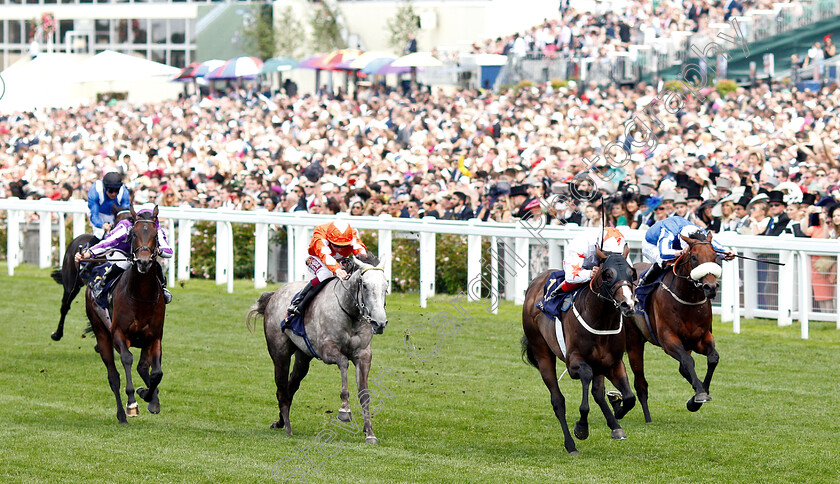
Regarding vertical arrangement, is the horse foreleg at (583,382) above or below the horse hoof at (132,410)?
above

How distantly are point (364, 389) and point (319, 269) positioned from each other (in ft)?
2.91

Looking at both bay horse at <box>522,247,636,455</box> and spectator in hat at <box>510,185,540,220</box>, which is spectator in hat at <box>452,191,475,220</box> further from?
bay horse at <box>522,247,636,455</box>

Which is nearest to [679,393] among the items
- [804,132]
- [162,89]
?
[804,132]

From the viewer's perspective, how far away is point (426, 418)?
8.40 metres

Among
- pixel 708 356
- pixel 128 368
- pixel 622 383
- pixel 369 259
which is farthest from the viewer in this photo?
pixel 128 368

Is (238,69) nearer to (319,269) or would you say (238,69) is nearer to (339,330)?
(319,269)

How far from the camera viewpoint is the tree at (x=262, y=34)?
40281mm

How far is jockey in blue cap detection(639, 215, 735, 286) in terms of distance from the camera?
8.19 meters

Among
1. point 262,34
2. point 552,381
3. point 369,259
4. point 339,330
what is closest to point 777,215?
point 552,381

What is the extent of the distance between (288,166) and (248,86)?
1564 centimetres

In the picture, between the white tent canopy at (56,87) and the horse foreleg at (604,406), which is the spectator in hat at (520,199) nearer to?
A: the horse foreleg at (604,406)

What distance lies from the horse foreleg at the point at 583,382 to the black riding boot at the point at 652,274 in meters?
1.57

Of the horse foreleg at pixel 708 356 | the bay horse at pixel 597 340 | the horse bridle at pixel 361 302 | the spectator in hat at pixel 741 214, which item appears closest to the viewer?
the bay horse at pixel 597 340

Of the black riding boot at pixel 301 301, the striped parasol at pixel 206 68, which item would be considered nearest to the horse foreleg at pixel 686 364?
the black riding boot at pixel 301 301
